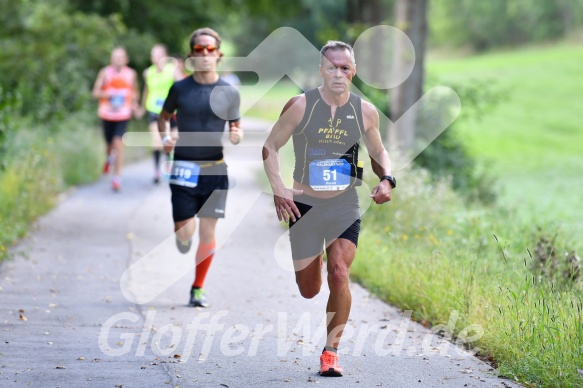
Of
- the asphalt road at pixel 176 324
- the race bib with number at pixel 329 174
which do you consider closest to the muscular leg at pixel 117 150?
the asphalt road at pixel 176 324

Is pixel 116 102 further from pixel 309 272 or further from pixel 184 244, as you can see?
pixel 309 272

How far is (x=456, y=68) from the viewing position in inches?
2430

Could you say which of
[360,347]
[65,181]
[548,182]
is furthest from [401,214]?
[548,182]

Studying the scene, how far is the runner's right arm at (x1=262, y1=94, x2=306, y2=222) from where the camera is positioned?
22.4ft

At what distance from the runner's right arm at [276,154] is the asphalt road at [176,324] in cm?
105

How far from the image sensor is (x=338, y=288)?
679 centimetres

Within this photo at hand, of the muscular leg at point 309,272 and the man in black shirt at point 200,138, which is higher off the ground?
the man in black shirt at point 200,138

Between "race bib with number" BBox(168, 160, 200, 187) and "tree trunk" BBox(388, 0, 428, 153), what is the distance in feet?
29.7

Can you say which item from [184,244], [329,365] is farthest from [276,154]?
[184,244]

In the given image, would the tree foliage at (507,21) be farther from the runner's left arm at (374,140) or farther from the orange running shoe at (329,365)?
the orange running shoe at (329,365)

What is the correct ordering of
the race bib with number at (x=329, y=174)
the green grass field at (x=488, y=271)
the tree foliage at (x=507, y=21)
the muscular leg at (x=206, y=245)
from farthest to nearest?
1. the tree foliage at (x=507, y=21)
2. the muscular leg at (x=206, y=245)
3. the race bib with number at (x=329, y=174)
4. the green grass field at (x=488, y=271)

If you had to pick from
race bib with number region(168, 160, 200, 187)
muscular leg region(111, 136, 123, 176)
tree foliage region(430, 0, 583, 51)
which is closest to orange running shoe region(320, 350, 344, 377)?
race bib with number region(168, 160, 200, 187)

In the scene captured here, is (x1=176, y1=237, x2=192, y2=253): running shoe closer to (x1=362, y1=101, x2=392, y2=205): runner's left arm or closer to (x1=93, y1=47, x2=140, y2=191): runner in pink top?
(x1=362, y1=101, x2=392, y2=205): runner's left arm

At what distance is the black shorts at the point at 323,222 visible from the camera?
275 inches
